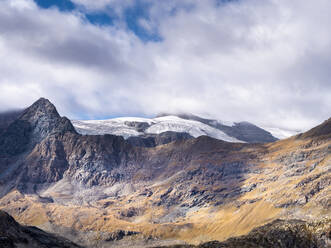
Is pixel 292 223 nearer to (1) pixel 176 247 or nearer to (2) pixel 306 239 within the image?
(2) pixel 306 239

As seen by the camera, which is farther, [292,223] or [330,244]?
[292,223]

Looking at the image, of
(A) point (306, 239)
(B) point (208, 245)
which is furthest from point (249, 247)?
(A) point (306, 239)

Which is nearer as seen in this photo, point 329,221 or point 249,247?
point 249,247

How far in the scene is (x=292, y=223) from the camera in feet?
647

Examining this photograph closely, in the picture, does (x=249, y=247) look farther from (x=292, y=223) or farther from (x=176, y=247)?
(x=292, y=223)

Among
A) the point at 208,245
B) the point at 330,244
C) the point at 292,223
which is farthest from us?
→ the point at 292,223

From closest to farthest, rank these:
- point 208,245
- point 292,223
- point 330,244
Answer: point 208,245, point 330,244, point 292,223

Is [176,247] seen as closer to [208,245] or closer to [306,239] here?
[208,245]

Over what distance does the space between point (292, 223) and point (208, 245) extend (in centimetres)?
5812

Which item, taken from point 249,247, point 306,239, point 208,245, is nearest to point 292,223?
point 306,239

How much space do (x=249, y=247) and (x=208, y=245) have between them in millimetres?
15905

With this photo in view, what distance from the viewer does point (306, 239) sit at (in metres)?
178

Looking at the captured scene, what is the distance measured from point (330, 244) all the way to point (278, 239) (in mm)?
18806

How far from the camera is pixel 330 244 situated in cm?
17025
